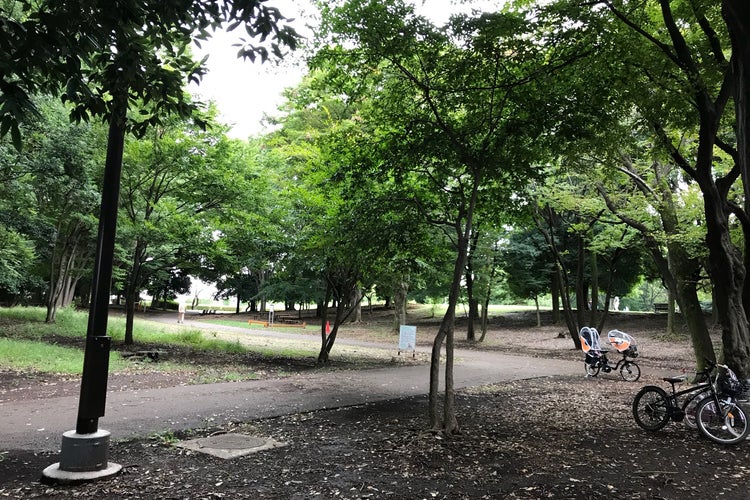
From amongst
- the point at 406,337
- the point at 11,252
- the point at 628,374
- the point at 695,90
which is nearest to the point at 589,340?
the point at 628,374

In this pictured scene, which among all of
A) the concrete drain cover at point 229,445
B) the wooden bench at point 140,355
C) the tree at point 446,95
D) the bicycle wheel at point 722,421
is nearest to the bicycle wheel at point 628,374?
the bicycle wheel at point 722,421

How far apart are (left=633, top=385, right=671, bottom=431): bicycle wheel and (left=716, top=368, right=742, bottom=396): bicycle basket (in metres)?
0.70

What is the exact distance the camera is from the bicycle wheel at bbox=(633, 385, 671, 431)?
7.37m

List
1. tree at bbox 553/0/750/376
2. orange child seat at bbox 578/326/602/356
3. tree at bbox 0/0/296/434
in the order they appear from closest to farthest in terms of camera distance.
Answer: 1. tree at bbox 0/0/296/434
2. tree at bbox 553/0/750/376
3. orange child seat at bbox 578/326/602/356

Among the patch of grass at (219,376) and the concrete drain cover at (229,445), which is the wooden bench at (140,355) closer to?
the patch of grass at (219,376)

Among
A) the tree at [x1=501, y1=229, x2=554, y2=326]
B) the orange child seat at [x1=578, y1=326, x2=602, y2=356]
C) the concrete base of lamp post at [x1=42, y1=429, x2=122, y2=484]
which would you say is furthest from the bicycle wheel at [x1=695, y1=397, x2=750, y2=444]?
the tree at [x1=501, y1=229, x2=554, y2=326]

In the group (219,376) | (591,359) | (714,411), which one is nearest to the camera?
(714,411)

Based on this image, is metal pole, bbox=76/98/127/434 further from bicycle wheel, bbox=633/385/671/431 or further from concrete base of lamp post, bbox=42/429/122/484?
bicycle wheel, bbox=633/385/671/431

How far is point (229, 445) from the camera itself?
19.5ft

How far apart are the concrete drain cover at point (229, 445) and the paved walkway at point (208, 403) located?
691 millimetres

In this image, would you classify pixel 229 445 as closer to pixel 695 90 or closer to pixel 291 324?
pixel 695 90

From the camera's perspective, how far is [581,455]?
6.03 m

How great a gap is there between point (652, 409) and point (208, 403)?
6.64m

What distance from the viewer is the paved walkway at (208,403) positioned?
251 inches
